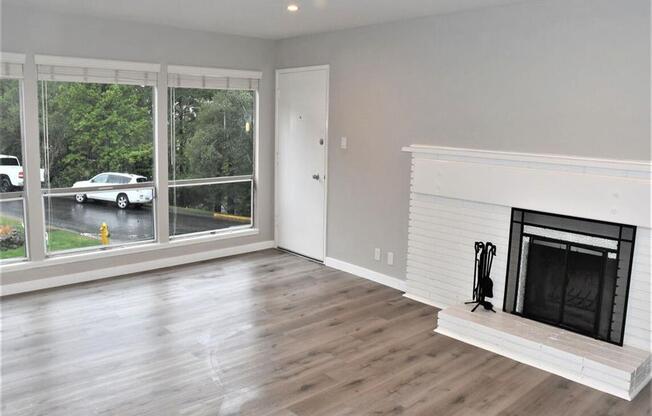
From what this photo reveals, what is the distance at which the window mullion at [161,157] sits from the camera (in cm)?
530

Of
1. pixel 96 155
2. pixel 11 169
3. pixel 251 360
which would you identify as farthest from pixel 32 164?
pixel 251 360

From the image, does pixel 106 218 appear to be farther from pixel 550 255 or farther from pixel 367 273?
pixel 550 255

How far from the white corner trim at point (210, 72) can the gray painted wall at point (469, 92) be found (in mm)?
382

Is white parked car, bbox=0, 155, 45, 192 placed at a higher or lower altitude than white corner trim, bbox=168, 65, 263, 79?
lower

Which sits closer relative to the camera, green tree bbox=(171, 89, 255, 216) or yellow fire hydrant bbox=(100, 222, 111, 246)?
yellow fire hydrant bbox=(100, 222, 111, 246)

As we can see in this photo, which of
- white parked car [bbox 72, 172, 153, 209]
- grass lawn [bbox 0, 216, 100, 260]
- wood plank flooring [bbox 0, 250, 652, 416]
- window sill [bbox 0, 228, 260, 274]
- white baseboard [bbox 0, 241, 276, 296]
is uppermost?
white parked car [bbox 72, 172, 153, 209]

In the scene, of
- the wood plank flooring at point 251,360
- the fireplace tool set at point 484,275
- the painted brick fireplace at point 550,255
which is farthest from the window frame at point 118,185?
the fireplace tool set at point 484,275

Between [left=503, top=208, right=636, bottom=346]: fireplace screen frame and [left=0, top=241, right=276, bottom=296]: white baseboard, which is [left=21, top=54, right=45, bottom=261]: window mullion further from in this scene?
[left=503, top=208, right=636, bottom=346]: fireplace screen frame

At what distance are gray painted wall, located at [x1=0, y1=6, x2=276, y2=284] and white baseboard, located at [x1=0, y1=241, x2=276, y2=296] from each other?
0.04 metres

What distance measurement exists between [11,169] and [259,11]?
8.12 feet

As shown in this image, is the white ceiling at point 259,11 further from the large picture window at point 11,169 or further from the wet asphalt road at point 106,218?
the wet asphalt road at point 106,218

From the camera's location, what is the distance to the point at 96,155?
505 cm

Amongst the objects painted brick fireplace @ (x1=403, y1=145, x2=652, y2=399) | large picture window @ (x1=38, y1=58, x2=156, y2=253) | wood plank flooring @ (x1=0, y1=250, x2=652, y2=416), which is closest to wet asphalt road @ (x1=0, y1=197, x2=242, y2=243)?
large picture window @ (x1=38, y1=58, x2=156, y2=253)

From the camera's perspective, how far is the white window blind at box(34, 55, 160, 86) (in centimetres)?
460
